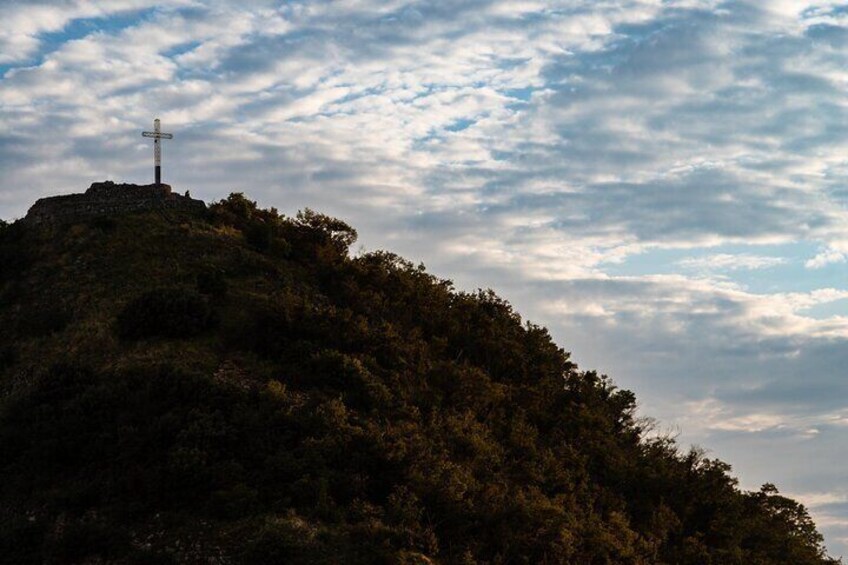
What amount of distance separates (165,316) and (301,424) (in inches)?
427

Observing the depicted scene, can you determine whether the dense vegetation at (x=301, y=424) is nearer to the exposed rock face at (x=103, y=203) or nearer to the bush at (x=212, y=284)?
the bush at (x=212, y=284)

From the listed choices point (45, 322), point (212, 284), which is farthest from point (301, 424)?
point (45, 322)

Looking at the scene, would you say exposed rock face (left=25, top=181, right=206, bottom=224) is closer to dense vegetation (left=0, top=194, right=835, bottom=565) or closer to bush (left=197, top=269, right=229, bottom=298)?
dense vegetation (left=0, top=194, right=835, bottom=565)

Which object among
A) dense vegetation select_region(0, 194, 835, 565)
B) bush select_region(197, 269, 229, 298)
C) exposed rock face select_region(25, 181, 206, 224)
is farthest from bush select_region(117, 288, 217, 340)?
exposed rock face select_region(25, 181, 206, 224)

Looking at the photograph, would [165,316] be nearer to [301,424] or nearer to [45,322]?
[45,322]

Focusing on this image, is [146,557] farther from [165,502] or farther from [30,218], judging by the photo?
[30,218]

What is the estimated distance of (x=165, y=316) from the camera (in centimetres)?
4575

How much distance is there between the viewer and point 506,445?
4838 centimetres

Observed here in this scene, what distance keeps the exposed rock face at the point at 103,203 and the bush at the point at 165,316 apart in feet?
44.1

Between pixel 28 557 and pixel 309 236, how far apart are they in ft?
97.4

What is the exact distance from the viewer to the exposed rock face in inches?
2322

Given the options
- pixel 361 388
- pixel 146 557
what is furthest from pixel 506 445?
pixel 146 557

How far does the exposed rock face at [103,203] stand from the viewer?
193 feet

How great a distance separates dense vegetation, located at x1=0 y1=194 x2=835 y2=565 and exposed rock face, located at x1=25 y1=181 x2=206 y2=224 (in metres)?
1.55
